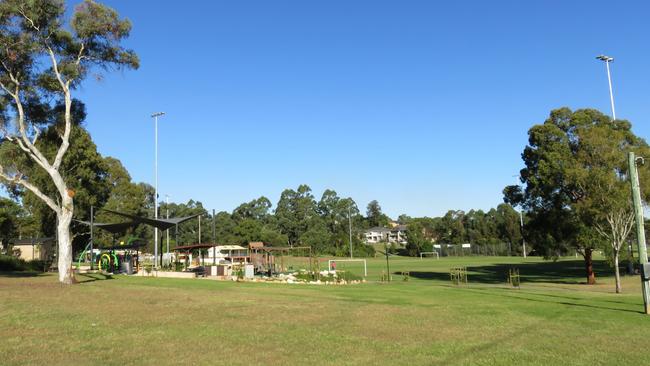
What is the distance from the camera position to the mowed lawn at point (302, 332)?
8328 millimetres

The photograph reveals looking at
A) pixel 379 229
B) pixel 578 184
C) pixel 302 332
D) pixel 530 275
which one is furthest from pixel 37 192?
pixel 379 229

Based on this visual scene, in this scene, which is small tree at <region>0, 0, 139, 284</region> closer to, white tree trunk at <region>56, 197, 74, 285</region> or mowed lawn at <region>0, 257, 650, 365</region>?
white tree trunk at <region>56, 197, 74, 285</region>

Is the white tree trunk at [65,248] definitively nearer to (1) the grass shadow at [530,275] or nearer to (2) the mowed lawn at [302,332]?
(2) the mowed lawn at [302,332]

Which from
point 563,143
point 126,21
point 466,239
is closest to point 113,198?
point 126,21

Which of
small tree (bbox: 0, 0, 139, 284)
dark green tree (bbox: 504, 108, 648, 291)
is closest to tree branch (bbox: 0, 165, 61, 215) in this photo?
small tree (bbox: 0, 0, 139, 284)

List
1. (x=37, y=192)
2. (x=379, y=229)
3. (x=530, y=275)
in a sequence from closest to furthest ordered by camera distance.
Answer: (x=37, y=192) → (x=530, y=275) → (x=379, y=229)

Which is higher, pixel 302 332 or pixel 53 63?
pixel 53 63

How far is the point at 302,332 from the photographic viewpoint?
10.6 meters

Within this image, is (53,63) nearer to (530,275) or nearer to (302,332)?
(302,332)

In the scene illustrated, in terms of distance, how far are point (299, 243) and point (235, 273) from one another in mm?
76225

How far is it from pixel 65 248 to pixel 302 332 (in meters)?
17.2

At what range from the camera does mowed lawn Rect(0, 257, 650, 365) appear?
8328 millimetres

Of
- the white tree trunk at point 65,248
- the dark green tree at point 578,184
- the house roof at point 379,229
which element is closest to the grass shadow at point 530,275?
the dark green tree at point 578,184

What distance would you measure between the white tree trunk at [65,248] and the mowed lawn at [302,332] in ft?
21.3
